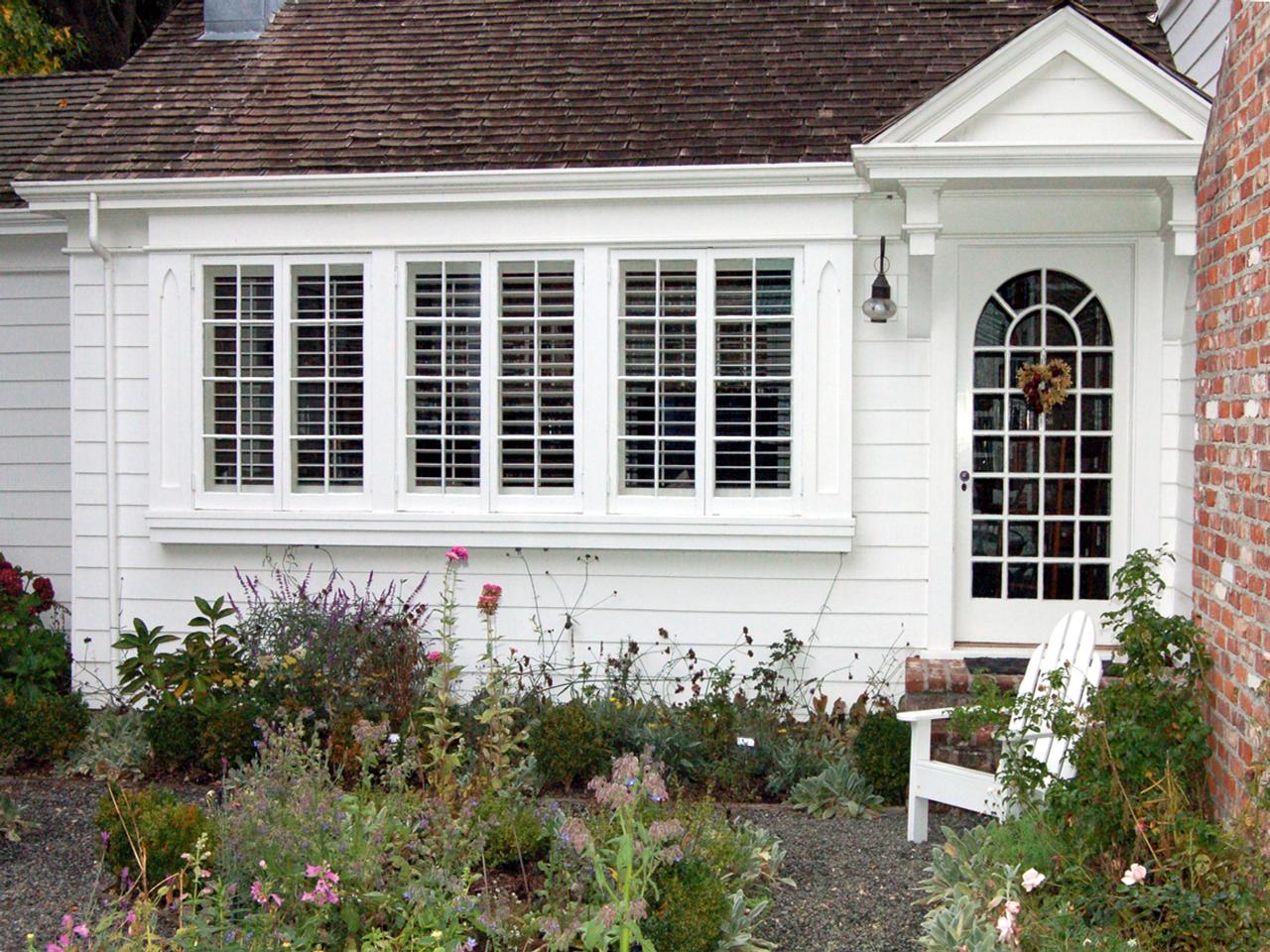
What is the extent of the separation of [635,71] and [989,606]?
3909mm

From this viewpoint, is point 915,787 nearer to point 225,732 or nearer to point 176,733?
point 225,732

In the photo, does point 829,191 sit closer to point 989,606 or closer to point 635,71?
point 635,71

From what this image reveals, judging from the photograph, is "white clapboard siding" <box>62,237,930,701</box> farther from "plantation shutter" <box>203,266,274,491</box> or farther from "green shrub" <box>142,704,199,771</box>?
"green shrub" <box>142,704,199,771</box>

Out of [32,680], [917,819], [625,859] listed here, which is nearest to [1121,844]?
[917,819]

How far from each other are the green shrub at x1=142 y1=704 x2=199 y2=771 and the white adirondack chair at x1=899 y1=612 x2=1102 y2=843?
363 cm

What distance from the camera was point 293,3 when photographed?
31.7ft

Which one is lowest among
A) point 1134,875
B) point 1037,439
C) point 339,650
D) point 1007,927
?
point 1007,927

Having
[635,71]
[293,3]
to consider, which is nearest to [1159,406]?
[635,71]

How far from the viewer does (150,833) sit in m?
4.98

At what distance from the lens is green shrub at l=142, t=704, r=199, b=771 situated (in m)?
6.91

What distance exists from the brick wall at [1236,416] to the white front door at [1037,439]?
1.85 m

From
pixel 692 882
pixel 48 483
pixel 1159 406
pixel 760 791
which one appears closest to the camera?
pixel 692 882

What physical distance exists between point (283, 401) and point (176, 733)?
210 centimetres

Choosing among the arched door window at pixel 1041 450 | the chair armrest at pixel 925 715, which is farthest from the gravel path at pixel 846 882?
the arched door window at pixel 1041 450
